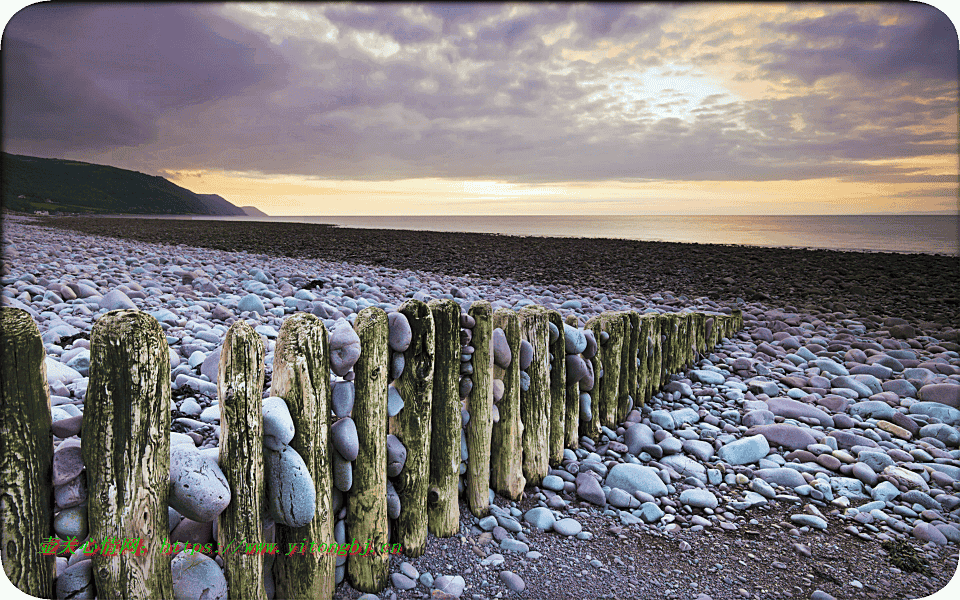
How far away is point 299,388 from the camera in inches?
72.7

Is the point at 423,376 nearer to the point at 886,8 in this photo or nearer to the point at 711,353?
the point at 886,8

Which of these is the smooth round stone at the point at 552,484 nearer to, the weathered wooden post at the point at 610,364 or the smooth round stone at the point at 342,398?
the weathered wooden post at the point at 610,364

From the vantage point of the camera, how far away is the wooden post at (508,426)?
279cm

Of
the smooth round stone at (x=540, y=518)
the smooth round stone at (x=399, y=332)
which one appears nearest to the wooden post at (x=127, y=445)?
the smooth round stone at (x=399, y=332)

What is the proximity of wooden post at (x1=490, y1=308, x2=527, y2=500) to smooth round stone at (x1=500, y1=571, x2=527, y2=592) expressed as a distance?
0.60 meters

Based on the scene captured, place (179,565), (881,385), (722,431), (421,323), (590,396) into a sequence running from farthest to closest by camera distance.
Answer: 1. (881,385)
2. (722,431)
3. (590,396)
4. (421,323)
5. (179,565)

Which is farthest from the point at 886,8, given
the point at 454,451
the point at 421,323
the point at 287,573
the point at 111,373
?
the point at 287,573

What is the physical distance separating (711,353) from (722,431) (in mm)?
2246

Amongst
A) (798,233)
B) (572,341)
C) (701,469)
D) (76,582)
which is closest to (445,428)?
(572,341)

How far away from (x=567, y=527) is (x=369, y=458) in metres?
1.23

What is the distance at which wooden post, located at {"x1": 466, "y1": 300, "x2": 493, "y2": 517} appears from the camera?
2.58 meters

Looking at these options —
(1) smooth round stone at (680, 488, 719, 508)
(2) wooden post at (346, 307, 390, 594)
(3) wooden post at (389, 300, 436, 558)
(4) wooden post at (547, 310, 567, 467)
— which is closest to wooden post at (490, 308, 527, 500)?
(4) wooden post at (547, 310, 567, 467)

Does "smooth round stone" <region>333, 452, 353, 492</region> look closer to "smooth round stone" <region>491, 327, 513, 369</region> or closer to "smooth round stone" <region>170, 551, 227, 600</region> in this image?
"smooth round stone" <region>170, 551, 227, 600</region>

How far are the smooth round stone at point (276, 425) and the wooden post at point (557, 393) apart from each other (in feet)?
5.76
